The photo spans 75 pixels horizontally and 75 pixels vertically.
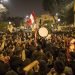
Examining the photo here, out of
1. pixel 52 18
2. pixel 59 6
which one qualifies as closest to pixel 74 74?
pixel 59 6

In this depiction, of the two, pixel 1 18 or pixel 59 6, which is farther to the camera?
pixel 1 18

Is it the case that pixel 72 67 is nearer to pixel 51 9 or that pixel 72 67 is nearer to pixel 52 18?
pixel 51 9

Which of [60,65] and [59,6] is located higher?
[59,6]

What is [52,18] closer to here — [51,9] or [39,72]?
[51,9]

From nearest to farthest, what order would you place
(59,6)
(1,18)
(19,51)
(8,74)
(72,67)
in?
(8,74)
(72,67)
(19,51)
(59,6)
(1,18)

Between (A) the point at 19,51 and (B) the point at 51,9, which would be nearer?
(A) the point at 19,51

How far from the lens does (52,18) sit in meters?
57.1

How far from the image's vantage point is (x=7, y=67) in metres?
7.94

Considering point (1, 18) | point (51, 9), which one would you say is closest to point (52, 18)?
point (51, 9)

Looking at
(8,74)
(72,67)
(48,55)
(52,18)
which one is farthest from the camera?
(52,18)

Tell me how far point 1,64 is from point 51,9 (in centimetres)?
4241

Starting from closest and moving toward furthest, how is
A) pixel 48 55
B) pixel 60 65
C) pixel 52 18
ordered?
pixel 60 65, pixel 48 55, pixel 52 18

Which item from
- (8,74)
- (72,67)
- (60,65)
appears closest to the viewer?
(8,74)

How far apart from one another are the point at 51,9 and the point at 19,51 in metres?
39.0
